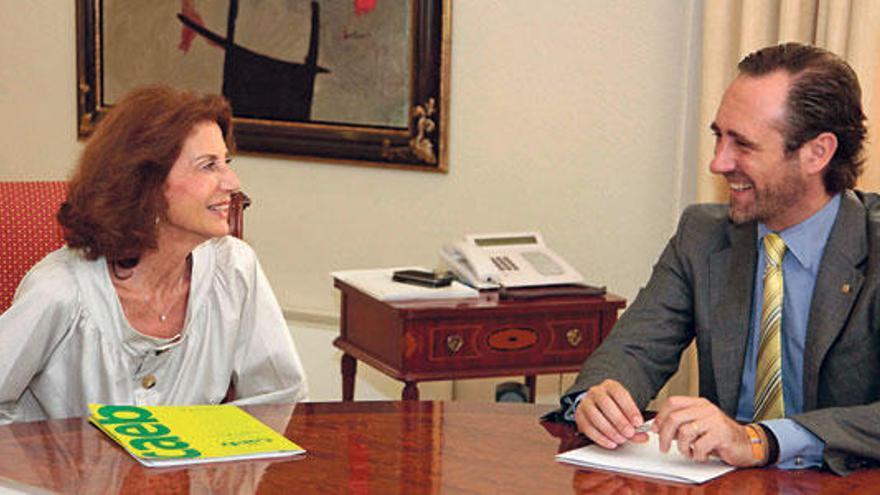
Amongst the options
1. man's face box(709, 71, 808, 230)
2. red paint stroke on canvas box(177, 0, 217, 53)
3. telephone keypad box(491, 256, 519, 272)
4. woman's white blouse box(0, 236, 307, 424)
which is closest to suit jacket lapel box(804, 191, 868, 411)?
man's face box(709, 71, 808, 230)

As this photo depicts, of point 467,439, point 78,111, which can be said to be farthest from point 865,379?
point 78,111

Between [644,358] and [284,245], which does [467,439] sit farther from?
[284,245]

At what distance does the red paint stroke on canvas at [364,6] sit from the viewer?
5492mm

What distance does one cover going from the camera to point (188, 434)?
267 cm

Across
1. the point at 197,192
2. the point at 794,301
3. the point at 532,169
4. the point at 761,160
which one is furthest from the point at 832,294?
the point at 532,169

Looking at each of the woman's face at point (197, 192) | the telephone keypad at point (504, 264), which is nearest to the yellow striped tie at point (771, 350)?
the woman's face at point (197, 192)

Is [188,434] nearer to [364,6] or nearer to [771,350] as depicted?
[771,350]

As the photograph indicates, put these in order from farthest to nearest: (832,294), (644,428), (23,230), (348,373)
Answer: (348,373) < (23,230) < (832,294) < (644,428)

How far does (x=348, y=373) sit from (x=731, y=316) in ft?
6.82

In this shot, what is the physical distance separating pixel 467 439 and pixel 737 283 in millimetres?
736

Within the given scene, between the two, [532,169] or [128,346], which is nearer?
[128,346]

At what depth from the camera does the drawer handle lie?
4.49 m

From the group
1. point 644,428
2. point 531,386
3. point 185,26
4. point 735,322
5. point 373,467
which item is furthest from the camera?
point 185,26

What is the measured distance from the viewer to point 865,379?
9.61 ft
